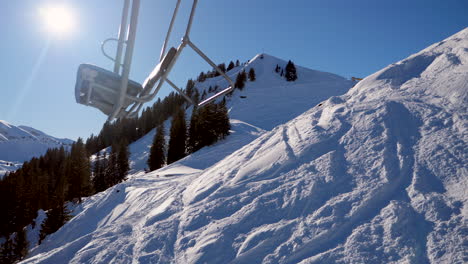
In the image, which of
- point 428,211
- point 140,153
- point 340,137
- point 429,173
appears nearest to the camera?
point 428,211

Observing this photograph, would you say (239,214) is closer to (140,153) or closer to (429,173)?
(429,173)

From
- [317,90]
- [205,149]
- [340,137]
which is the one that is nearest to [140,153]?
[205,149]

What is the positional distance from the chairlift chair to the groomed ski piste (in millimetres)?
4384

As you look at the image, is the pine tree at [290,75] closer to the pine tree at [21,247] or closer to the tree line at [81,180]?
the tree line at [81,180]

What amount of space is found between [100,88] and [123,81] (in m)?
0.50

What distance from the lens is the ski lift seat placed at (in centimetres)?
367

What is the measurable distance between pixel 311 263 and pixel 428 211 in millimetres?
2834

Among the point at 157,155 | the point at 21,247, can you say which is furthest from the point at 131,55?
the point at 157,155

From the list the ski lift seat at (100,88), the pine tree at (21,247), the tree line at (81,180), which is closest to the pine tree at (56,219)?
the tree line at (81,180)

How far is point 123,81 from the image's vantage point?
345cm

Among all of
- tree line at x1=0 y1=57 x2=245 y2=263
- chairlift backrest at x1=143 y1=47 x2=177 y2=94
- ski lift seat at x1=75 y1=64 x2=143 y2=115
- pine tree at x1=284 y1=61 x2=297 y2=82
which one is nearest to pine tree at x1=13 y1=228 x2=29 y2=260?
tree line at x1=0 y1=57 x2=245 y2=263

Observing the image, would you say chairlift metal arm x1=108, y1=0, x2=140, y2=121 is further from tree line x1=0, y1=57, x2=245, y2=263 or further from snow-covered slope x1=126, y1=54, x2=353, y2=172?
tree line x1=0, y1=57, x2=245, y2=263

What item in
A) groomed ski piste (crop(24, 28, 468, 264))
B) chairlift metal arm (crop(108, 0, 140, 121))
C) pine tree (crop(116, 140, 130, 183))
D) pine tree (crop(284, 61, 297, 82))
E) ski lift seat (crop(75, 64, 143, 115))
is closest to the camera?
chairlift metal arm (crop(108, 0, 140, 121))

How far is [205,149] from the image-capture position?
34312mm
